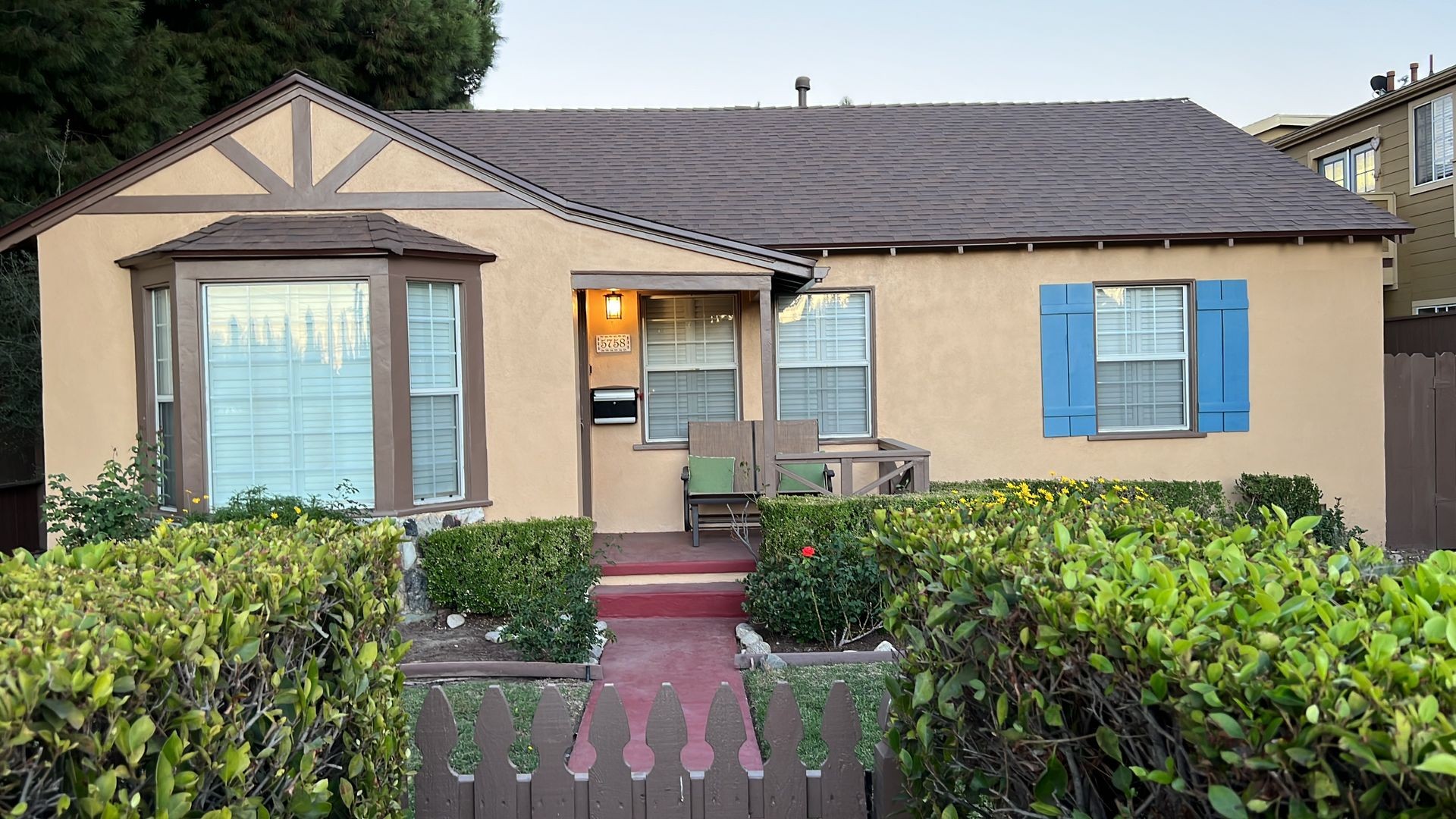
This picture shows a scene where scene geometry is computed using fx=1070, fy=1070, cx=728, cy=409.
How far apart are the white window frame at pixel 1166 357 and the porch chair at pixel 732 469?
121 inches

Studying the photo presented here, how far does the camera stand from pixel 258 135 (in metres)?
8.38

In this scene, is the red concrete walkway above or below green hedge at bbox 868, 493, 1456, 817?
below

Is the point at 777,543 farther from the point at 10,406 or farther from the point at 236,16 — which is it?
the point at 236,16

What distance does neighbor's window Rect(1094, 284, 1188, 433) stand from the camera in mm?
10961

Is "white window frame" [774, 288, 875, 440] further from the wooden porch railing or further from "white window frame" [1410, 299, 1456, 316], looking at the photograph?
"white window frame" [1410, 299, 1456, 316]

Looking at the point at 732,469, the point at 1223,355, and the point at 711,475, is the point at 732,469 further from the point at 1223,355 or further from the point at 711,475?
the point at 1223,355

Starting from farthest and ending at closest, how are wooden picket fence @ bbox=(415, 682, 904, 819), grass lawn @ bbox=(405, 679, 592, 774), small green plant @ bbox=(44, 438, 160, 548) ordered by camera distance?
small green plant @ bbox=(44, 438, 160, 548) < grass lawn @ bbox=(405, 679, 592, 774) < wooden picket fence @ bbox=(415, 682, 904, 819)

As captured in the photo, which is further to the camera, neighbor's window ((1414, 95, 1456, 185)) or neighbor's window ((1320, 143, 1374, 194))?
neighbor's window ((1320, 143, 1374, 194))

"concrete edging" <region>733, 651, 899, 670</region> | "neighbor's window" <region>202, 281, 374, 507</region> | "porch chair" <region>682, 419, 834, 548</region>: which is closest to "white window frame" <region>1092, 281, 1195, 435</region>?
"porch chair" <region>682, 419, 834, 548</region>

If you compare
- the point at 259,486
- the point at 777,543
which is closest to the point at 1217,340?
the point at 777,543

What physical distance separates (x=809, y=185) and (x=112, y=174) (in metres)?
6.67

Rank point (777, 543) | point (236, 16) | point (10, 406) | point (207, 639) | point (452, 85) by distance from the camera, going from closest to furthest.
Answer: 1. point (207, 639)
2. point (777, 543)
3. point (10, 406)
4. point (236, 16)
5. point (452, 85)

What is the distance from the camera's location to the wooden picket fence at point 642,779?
357 cm

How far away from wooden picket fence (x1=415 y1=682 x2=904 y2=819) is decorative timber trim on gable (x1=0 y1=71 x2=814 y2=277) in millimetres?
5796
